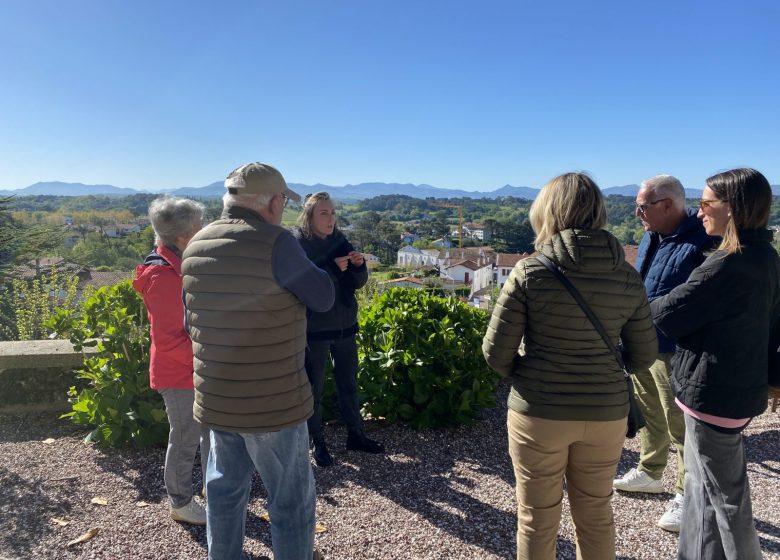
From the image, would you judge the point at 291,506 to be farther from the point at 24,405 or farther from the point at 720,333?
the point at 24,405

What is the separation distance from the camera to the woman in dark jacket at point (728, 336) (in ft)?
7.11

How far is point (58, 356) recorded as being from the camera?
14.3 feet

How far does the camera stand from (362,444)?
A: 385 cm

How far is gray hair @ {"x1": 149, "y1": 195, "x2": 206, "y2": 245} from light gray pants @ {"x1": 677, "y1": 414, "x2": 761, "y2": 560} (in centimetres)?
263

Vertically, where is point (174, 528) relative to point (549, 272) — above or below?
below

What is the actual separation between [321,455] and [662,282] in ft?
8.01

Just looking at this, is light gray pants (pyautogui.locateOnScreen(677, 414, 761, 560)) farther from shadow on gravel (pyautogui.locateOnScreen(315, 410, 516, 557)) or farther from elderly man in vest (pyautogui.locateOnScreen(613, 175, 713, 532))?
shadow on gravel (pyautogui.locateOnScreen(315, 410, 516, 557))

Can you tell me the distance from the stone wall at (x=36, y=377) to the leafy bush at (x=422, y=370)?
2483 mm

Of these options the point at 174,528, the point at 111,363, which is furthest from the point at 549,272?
the point at 111,363

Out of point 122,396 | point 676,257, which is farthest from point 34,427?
point 676,257

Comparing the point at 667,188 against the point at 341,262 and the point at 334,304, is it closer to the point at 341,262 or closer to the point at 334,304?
the point at 341,262

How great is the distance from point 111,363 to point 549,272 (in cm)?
319

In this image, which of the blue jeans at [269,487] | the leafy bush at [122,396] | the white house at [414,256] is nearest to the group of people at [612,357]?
the blue jeans at [269,487]

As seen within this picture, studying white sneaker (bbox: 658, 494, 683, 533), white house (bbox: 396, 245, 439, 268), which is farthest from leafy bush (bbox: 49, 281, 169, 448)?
white house (bbox: 396, 245, 439, 268)
